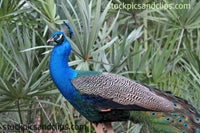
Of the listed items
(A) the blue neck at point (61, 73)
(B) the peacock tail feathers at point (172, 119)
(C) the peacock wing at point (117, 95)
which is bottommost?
(B) the peacock tail feathers at point (172, 119)

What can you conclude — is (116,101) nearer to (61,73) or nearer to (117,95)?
(117,95)

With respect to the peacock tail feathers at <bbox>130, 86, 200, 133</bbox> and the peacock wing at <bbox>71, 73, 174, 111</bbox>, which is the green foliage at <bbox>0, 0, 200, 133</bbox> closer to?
the peacock tail feathers at <bbox>130, 86, 200, 133</bbox>

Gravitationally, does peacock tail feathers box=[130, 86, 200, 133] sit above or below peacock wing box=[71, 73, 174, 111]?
below

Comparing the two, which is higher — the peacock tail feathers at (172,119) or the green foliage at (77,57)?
the green foliage at (77,57)

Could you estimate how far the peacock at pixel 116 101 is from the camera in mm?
1947

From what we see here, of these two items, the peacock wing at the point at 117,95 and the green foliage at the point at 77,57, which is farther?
the green foliage at the point at 77,57

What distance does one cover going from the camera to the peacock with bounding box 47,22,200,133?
195 cm

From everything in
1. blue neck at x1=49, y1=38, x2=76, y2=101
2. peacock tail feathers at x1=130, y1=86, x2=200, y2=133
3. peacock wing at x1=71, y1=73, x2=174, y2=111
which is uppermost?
blue neck at x1=49, y1=38, x2=76, y2=101

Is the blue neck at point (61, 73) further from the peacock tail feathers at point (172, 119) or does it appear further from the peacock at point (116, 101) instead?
the peacock tail feathers at point (172, 119)

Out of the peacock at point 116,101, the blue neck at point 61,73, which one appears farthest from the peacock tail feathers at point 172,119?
the blue neck at point 61,73

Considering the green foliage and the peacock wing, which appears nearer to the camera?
the peacock wing

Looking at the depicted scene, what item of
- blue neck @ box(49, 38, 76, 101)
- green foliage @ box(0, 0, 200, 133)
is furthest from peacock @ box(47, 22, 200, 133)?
green foliage @ box(0, 0, 200, 133)

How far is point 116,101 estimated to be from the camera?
6.42ft

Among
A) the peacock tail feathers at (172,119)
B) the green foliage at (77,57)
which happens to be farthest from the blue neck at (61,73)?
the peacock tail feathers at (172,119)
